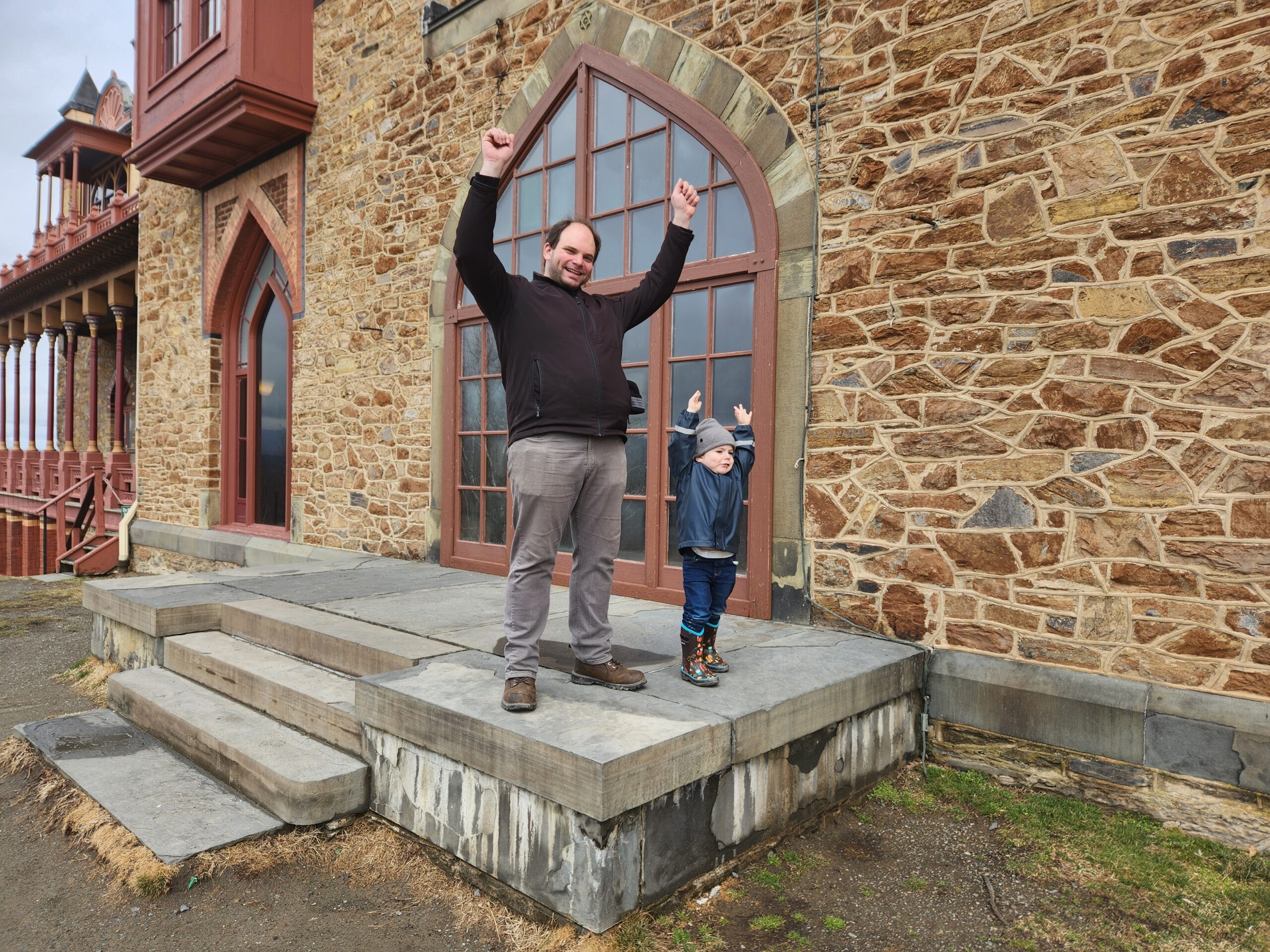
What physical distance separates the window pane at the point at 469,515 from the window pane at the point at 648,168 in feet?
8.77

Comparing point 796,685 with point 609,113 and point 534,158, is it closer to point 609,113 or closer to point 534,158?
point 609,113

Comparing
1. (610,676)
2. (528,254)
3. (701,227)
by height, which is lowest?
(610,676)

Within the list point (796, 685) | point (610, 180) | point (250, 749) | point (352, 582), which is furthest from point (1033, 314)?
point (352, 582)

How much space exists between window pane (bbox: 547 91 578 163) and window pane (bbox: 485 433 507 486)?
2175 mm

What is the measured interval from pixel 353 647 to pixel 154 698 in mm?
1139

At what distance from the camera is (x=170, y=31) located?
998 centimetres

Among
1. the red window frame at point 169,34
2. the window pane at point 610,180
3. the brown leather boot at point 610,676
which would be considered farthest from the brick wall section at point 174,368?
the brown leather boot at point 610,676

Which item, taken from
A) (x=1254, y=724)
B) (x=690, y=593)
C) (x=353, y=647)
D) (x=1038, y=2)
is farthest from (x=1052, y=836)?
(x=1038, y=2)

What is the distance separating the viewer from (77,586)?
9609 mm

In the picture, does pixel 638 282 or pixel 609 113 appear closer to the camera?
pixel 638 282

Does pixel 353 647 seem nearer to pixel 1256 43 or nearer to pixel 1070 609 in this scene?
pixel 1070 609

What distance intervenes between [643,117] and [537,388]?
352cm

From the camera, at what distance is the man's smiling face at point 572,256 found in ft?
9.50

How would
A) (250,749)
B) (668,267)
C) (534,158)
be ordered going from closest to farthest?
1. (668,267)
2. (250,749)
3. (534,158)
